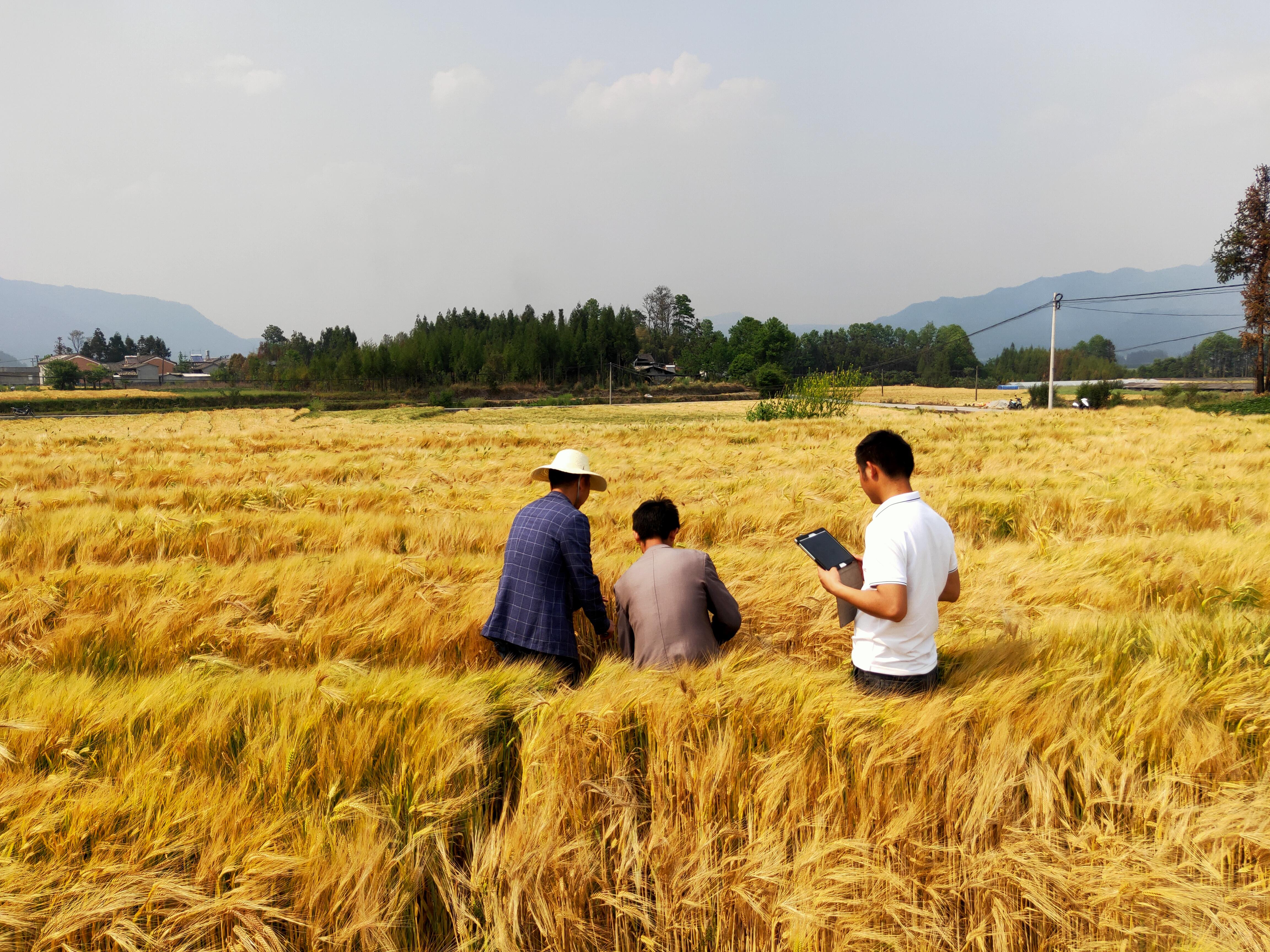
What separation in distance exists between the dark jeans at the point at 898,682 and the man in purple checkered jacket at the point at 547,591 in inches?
63.1

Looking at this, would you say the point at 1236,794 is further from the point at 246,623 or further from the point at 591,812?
the point at 246,623

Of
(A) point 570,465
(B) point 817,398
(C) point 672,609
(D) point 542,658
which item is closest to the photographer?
(C) point 672,609

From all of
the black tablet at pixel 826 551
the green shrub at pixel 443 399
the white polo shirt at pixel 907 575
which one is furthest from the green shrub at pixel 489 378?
the white polo shirt at pixel 907 575

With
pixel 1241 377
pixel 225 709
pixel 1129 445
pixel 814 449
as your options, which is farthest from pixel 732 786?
pixel 1241 377

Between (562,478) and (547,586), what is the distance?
0.88 meters

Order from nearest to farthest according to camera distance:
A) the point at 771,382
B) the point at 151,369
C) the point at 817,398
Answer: the point at 817,398
the point at 771,382
the point at 151,369

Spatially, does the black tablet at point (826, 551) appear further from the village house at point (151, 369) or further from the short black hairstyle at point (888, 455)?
the village house at point (151, 369)

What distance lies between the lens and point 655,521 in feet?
13.3

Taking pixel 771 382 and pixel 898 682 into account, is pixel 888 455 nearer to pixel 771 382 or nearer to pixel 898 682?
pixel 898 682

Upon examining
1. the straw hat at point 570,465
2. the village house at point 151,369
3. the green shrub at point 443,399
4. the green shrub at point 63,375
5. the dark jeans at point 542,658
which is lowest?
the dark jeans at point 542,658

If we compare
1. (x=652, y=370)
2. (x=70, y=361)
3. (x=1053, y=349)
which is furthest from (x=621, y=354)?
(x=70, y=361)

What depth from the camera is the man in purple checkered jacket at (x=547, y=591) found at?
383cm

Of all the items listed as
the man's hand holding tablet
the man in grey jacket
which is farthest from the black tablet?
the man in grey jacket

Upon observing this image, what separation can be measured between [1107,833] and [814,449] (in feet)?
50.8
